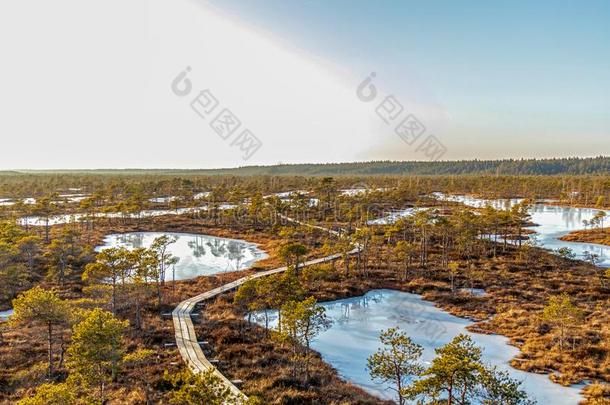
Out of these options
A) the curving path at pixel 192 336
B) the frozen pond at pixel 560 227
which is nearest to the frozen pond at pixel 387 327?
the curving path at pixel 192 336

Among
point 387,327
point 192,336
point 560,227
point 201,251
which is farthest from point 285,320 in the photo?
point 560,227

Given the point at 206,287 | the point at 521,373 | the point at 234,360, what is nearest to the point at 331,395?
the point at 234,360

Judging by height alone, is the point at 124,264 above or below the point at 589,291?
above

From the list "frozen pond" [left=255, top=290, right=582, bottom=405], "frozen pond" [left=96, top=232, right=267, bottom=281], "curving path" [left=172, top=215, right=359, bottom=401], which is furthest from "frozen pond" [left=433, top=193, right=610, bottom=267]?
"curving path" [left=172, top=215, right=359, bottom=401]

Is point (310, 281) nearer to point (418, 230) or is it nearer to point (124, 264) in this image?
point (124, 264)

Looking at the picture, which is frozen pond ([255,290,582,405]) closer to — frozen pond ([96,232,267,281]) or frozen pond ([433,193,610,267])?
frozen pond ([96,232,267,281])

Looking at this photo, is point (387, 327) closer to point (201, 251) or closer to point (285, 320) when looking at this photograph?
point (285, 320)
